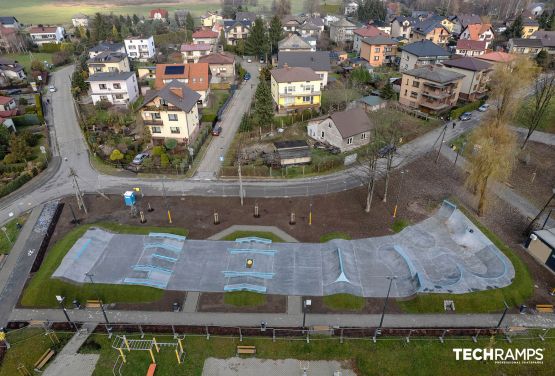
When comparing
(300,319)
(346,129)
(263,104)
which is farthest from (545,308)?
(263,104)

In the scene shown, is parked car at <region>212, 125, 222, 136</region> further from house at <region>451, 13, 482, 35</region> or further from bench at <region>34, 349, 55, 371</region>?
house at <region>451, 13, 482, 35</region>

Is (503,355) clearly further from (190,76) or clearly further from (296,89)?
(190,76)

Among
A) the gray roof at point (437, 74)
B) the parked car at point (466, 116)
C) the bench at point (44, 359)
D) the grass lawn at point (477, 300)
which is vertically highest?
the gray roof at point (437, 74)

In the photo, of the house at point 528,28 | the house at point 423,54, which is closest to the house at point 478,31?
the house at point 528,28

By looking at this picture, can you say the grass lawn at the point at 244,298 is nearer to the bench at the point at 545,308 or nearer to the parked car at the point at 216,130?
the bench at the point at 545,308

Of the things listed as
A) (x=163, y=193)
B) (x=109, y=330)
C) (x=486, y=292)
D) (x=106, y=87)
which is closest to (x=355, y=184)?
(x=486, y=292)

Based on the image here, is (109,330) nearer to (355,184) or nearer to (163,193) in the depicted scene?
(163,193)
